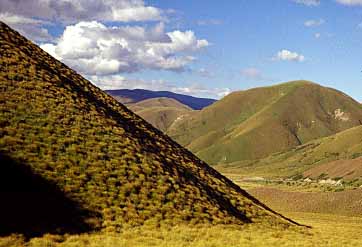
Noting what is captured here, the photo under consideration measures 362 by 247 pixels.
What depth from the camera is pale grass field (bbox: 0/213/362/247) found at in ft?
98.2

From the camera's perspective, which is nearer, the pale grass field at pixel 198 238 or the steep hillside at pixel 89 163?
the pale grass field at pixel 198 238

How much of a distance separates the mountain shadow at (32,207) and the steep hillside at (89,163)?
0.10m

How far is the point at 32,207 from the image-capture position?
3331 cm

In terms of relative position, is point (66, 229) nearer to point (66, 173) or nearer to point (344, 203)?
point (66, 173)

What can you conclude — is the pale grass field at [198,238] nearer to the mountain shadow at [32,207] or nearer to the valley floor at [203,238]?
the valley floor at [203,238]

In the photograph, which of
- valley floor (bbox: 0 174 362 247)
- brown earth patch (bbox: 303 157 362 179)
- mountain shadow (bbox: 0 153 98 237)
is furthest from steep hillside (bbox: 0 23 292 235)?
brown earth patch (bbox: 303 157 362 179)

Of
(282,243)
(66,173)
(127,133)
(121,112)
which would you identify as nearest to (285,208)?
(121,112)

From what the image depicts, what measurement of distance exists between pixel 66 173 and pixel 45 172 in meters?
1.88

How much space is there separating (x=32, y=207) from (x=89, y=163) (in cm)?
979

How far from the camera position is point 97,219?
3481 centimetres

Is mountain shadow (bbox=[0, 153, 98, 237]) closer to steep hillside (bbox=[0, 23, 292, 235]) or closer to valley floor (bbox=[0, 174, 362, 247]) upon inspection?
steep hillside (bbox=[0, 23, 292, 235])

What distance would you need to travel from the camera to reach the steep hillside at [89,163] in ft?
119

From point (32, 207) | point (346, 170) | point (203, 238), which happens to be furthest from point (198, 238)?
point (346, 170)

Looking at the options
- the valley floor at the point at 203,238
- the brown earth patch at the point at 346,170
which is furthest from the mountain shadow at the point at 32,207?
the brown earth patch at the point at 346,170
